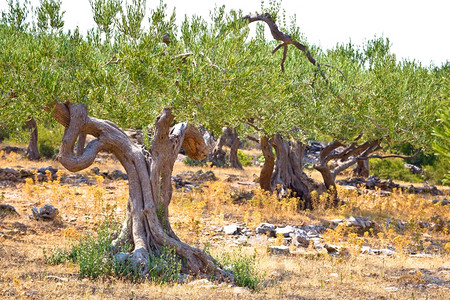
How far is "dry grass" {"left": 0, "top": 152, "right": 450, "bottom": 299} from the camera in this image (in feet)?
25.0

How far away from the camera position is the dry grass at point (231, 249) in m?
7.62

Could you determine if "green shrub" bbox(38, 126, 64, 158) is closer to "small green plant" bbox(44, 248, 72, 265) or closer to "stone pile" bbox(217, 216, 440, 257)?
"stone pile" bbox(217, 216, 440, 257)

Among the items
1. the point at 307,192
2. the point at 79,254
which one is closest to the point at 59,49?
the point at 79,254

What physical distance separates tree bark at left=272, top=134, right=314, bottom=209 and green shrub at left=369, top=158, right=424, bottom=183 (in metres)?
16.1

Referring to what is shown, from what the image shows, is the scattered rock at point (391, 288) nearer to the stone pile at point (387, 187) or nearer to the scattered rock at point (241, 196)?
the scattered rock at point (241, 196)

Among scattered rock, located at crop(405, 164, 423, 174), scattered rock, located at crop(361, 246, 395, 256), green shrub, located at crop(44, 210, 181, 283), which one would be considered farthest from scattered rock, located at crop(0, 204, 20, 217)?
scattered rock, located at crop(405, 164, 423, 174)

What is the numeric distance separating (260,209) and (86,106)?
9.61m

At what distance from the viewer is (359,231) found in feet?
48.9

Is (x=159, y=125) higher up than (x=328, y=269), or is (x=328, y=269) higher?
(x=159, y=125)

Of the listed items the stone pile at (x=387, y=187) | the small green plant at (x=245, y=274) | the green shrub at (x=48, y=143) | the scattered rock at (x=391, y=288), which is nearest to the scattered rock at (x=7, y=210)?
the small green plant at (x=245, y=274)

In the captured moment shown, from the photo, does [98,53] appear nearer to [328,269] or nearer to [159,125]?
[159,125]

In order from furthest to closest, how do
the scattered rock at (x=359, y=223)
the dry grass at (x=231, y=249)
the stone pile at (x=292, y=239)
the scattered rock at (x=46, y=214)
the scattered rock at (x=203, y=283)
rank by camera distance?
the scattered rock at (x=359, y=223) < the scattered rock at (x=46, y=214) < the stone pile at (x=292, y=239) < the scattered rock at (x=203, y=283) < the dry grass at (x=231, y=249)

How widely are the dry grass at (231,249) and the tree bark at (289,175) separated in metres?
0.71

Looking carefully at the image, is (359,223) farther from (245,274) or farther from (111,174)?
(111,174)
